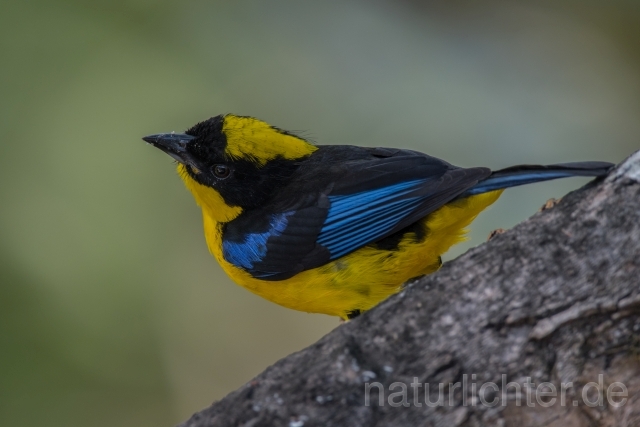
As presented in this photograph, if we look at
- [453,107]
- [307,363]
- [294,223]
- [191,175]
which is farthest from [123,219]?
[307,363]

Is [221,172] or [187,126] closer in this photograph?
[221,172]

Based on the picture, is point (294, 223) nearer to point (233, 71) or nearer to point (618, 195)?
point (618, 195)

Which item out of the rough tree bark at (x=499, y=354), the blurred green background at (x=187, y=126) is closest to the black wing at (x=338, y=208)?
the rough tree bark at (x=499, y=354)

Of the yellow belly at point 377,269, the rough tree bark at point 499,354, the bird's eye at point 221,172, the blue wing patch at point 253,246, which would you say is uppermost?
the bird's eye at point 221,172

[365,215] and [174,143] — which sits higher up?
[174,143]

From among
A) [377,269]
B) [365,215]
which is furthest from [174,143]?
[377,269]

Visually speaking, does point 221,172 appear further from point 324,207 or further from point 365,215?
point 365,215

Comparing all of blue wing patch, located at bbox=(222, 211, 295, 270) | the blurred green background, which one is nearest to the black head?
blue wing patch, located at bbox=(222, 211, 295, 270)

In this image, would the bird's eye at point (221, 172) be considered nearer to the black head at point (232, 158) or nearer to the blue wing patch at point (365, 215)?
the black head at point (232, 158)
